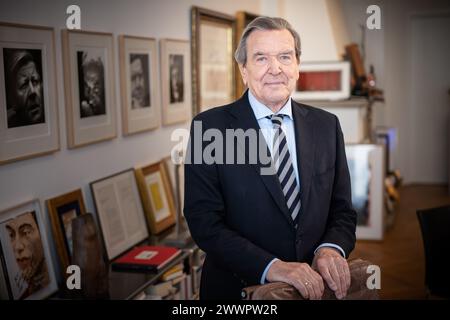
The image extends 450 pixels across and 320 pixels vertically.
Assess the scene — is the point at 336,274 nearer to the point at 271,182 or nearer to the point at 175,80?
the point at 271,182

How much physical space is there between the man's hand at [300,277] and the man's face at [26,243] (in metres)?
1.18

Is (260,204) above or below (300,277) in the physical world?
above

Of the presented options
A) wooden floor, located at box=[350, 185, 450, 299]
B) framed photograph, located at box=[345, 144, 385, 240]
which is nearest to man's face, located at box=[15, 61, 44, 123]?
wooden floor, located at box=[350, 185, 450, 299]

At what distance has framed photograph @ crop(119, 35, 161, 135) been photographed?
2973 millimetres

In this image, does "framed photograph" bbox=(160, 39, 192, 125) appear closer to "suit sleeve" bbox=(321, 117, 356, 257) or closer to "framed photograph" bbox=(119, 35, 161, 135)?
"framed photograph" bbox=(119, 35, 161, 135)

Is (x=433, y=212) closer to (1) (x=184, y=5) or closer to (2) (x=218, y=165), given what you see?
(2) (x=218, y=165)

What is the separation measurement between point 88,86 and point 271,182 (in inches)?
56.3

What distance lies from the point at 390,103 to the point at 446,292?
4.96 metres

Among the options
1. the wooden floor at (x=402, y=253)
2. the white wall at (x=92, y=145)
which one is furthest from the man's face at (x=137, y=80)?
the wooden floor at (x=402, y=253)

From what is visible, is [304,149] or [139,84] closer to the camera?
[304,149]

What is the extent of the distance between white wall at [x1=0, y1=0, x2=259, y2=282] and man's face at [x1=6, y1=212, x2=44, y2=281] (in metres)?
0.08

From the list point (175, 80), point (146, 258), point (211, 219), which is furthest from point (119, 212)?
point (211, 219)

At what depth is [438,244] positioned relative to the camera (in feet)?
9.07

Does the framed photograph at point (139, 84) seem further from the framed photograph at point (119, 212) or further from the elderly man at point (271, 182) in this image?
the elderly man at point (271, 182)
